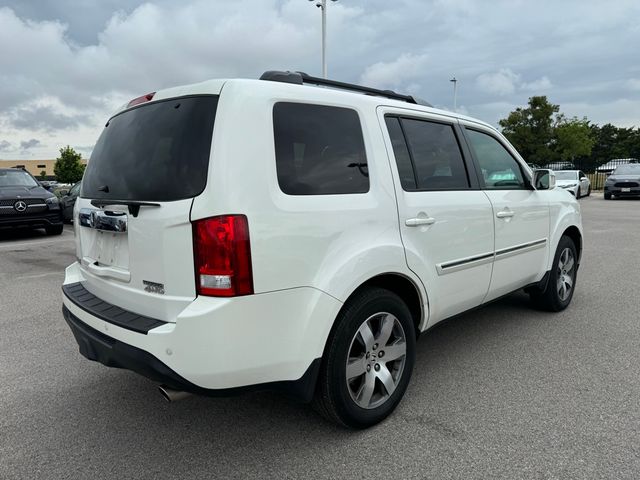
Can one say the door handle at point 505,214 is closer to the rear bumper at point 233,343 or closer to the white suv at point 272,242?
the white suv at point 272,242

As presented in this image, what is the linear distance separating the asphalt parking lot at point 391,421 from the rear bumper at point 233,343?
50 centimetres

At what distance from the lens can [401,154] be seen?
2.89 metres

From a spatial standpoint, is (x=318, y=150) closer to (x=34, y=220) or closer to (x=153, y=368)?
(x=153, y=368)

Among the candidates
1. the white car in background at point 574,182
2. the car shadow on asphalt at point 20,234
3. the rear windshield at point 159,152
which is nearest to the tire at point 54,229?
the car shadow on asphalt at point 20,234

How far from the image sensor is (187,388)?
2.13 meters

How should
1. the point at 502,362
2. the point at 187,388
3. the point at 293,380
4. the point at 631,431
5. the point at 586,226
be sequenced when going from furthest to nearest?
the point at 586,226 < the point at 502,362 < the point at 631,431 < the point at 293,380 < the point at 187,388

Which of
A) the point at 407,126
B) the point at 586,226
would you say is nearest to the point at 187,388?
the point at 407,126

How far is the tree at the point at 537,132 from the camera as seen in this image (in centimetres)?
4072

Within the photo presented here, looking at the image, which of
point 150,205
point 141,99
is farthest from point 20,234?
point 150,205

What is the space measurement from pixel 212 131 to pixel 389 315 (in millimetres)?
1386

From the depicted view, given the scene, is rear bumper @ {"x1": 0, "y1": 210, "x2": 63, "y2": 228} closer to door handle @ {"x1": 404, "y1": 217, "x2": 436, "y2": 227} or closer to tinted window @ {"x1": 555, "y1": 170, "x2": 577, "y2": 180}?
door handle @ {"x1": 404, "y1": 217, "x2": 436, "y2": 227}

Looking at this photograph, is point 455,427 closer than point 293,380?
No

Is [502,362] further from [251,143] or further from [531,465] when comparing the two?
[251,143]

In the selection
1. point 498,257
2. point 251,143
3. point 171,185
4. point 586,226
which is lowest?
point 586,226
